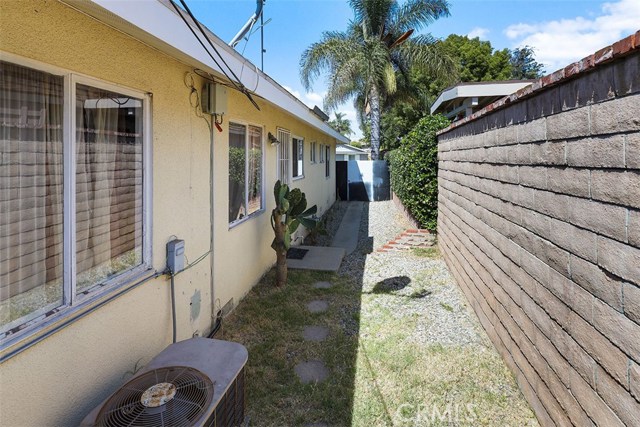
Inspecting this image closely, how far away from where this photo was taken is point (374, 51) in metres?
19.5

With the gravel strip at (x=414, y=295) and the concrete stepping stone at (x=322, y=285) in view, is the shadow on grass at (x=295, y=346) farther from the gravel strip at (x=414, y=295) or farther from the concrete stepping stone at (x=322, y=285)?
the gravel strip at (x=414, y=295)

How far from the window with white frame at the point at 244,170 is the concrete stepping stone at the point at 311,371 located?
2.33 metres

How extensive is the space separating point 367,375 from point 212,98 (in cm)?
335

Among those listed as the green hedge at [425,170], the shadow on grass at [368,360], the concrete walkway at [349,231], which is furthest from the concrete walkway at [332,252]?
the green hedge at [425,170]

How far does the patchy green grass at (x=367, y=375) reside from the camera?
3.29 m

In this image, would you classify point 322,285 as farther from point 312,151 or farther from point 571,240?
point 312,151

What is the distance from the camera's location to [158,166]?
3.49 meters

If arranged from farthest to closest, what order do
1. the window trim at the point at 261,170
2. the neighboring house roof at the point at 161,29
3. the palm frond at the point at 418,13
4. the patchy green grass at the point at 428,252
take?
the palm frond at the point at 418,13, the patchy green grass at the point at 428,252, the window trim at the point at 261,170, the neighboring house roof at the point at 161,29

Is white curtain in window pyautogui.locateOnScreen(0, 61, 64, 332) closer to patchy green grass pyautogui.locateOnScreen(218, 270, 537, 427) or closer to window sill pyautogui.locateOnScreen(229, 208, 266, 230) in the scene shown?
patchy green grass pyautogui.locateOnScreen(218, 270, 537, 427)

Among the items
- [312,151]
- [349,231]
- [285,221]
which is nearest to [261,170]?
[285,221]

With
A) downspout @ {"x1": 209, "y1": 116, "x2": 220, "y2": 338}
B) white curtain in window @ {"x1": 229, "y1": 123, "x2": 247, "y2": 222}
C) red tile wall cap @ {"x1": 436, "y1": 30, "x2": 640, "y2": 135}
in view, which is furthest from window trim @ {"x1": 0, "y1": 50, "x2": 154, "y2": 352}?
red tile wall cap @ {"x1": 436, "y1": 30, "x2": 640, "y2": 135}

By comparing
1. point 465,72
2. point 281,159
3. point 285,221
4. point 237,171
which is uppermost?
point 465,72

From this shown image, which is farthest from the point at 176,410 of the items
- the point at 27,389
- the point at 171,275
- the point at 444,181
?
the point at 444,181

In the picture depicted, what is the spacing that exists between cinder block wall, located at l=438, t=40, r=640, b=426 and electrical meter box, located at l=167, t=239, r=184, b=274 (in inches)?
126
